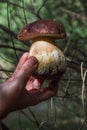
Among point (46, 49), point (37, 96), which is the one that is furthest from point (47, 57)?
point (37, 96)

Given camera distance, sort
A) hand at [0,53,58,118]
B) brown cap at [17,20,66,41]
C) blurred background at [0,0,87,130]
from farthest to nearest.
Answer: blurred background at [0,0,87,130] → brown cap at [17,20,66,41] → hand at [0,53,58,118]

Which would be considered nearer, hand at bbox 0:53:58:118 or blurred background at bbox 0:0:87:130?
hand at bbox 0:53:58:118

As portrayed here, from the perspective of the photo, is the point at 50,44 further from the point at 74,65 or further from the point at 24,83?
the point at 74,65

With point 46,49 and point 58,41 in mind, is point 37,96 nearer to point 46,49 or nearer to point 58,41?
point 46,49

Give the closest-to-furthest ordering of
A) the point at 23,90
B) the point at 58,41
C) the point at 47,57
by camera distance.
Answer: the point at 23,90 → the point at 47,57 → the point at 58,41

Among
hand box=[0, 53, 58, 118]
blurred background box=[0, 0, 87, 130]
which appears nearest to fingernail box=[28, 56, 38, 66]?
hand box=[0, 53, 58, 118]

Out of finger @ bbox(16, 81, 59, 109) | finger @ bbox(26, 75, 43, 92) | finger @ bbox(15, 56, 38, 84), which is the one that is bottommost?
finger @ bbox(16, 81, 59, 109)

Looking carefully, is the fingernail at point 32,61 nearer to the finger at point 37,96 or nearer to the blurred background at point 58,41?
the finger at point 37,96

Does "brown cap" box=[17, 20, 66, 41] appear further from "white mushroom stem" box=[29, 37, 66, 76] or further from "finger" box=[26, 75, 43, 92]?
"finger" box=[26, 75, 43, 92]

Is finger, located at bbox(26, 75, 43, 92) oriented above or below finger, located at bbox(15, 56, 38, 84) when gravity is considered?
below
